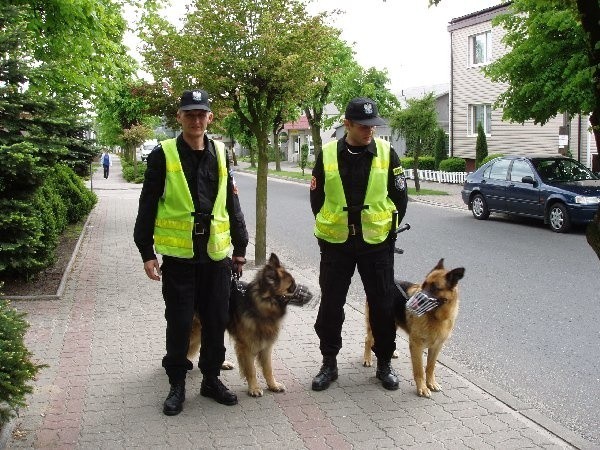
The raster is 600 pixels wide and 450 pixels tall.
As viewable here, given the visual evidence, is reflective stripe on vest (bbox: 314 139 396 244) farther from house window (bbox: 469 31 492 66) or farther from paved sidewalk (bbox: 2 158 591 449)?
house window (bbox: 469 31 492 66)

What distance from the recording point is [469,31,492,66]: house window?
33.4 m

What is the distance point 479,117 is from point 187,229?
106ft

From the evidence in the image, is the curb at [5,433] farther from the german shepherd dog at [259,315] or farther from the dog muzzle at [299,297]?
the dog muzzle at [299,297]

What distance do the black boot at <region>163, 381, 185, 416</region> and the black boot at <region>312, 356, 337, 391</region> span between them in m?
1.04

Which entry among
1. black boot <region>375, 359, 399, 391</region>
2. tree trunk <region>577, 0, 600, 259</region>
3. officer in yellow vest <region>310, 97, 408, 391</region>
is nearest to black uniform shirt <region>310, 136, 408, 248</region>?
officer in yellow vest <region>310, 97, 408, 391</region>

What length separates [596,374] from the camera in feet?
19.3

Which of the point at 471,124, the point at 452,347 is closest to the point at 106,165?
the point at 471,124

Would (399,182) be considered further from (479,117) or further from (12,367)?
(479,117)

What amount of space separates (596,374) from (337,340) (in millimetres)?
2284

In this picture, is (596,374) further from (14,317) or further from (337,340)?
(14,317)

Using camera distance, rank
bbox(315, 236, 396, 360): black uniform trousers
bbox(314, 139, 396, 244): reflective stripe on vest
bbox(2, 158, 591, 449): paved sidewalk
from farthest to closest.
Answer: bbox(315, 236, 396, 360): black uniform trousers
bbox(314, 139, 396, 244): reflective stripe on vest
bbox(2, 158, 591, 449): paved sidewalk

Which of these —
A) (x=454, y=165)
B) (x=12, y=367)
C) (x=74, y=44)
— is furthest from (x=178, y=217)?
(x=454, y=165)

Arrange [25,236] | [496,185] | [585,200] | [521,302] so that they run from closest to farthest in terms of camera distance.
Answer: [521,302] < [25,236] < [585,200] < [496,185]

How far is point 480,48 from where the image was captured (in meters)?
34.1
